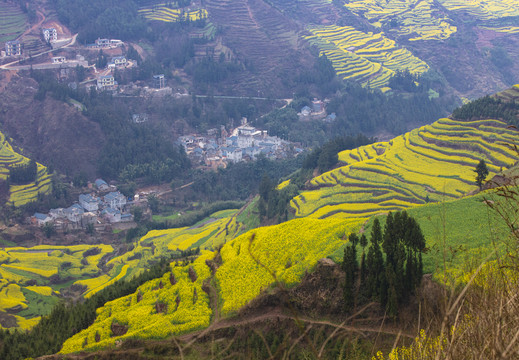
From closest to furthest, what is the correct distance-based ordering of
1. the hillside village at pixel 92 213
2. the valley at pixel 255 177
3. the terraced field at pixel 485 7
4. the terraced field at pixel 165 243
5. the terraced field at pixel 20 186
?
the valley at pixel 255 177
the terraced field at pixel 165 243
the hillside village at pixel 92 213
the terraced field at pixel 20 186
the terraced field at pixel 485 7

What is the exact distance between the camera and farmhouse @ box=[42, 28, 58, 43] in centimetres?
4688

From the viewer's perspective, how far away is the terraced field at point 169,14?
54188 mm

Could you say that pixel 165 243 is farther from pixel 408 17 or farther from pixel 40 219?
pixel 408 17

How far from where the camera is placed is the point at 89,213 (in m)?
30.3

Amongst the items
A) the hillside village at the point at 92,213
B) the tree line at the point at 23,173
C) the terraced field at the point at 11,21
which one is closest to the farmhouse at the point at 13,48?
the terraced field at the point at 11,21

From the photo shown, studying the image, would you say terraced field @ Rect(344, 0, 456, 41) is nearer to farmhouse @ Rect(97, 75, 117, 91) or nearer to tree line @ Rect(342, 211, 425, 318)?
farmhouse @ Rect(97, 75, 117, 91)

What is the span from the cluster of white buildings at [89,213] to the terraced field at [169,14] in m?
27.1

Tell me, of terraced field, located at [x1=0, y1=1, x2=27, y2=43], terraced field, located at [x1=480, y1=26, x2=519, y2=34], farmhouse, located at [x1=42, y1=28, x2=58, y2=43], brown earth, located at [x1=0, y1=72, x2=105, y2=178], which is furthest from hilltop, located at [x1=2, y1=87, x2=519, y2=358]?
terraced field, located at [x1=480, y1=26, x2=519, y2=34]

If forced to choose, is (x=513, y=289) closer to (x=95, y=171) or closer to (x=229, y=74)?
(x=95, y=171)

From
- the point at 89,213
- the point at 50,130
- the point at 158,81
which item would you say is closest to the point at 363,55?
the point at 158,81

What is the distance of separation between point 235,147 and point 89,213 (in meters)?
12.1

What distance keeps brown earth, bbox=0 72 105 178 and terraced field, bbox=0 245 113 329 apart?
9975 mm

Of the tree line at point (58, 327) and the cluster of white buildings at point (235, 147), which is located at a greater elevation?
the tree line at point (58, 327)

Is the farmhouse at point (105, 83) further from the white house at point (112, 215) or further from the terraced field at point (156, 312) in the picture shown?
the terraced field at point (156, 312)
